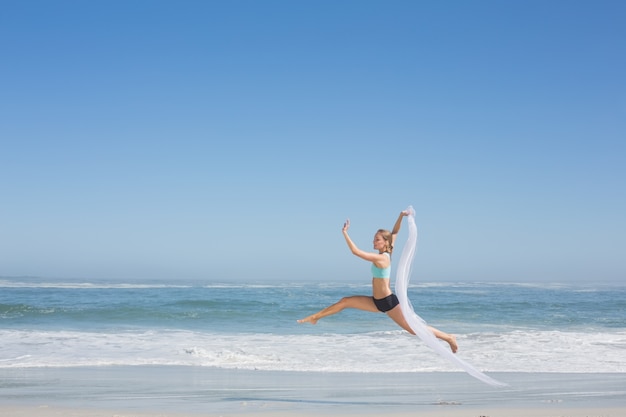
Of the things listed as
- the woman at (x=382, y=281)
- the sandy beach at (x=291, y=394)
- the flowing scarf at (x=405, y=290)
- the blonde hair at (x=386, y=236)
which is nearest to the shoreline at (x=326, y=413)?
the sandy beach at (x=291, y=394)

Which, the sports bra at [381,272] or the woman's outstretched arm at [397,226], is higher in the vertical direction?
the woman's outstretched arm at [397,226]

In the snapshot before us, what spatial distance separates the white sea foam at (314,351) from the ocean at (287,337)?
0.08 ft

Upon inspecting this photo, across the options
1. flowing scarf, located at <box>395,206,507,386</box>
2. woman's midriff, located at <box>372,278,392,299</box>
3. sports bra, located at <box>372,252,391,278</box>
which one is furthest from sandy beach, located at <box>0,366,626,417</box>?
sports bra, located at <box>372,252,391,278</box>

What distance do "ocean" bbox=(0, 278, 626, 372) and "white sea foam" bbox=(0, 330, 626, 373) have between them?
0.03 m

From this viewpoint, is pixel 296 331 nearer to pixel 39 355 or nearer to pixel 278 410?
pixel 39 355

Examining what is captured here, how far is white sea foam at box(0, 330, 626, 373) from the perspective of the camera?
522 inches

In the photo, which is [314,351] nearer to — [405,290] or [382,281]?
[405,290]

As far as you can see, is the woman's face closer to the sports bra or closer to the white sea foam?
the sports bra

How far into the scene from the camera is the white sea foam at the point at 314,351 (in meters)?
13.2

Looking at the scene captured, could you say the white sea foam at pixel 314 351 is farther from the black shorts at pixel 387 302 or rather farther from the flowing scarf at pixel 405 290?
the black shorts at pixel 387 302

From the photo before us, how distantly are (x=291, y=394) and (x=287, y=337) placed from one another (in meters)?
9.09

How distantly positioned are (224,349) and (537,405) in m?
8.91

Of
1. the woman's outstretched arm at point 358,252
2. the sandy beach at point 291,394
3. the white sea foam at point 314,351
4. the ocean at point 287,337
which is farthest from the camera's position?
the ocean at point 287,337

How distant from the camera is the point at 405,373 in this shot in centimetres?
1221
